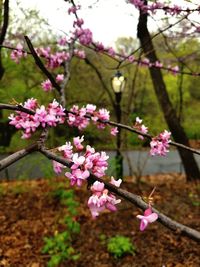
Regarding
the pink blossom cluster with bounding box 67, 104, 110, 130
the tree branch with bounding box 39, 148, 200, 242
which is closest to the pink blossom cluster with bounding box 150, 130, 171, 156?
the pink blossom cluster with bounding box 67, 104, 110, 130

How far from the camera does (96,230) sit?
6.54m

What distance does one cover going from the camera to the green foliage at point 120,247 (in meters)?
5.75

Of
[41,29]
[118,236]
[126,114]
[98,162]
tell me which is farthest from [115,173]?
[98,162]

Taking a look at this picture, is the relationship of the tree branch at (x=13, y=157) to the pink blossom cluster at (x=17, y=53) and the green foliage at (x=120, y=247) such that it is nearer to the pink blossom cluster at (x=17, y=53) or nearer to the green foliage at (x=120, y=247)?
the pink blossom cluster at (x=17, y=53)

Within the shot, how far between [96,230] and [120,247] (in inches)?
30.3

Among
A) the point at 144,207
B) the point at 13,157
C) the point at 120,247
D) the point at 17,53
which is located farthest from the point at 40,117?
the point at 120,247

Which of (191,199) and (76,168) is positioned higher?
(76,168)

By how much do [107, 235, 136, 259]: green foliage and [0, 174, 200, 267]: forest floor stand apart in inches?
2.8

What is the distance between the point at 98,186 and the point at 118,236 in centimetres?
470

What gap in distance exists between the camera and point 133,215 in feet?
23.0

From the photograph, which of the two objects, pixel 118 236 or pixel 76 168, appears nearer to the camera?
pixel 76 168

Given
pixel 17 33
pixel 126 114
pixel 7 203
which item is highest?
pixel 17 33

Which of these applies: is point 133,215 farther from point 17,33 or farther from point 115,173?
point 17,33

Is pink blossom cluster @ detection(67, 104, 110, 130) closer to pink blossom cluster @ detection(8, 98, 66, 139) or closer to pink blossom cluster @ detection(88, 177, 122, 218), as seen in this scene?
pink blossom cluster @ detection(8, 98, 66, 139)
